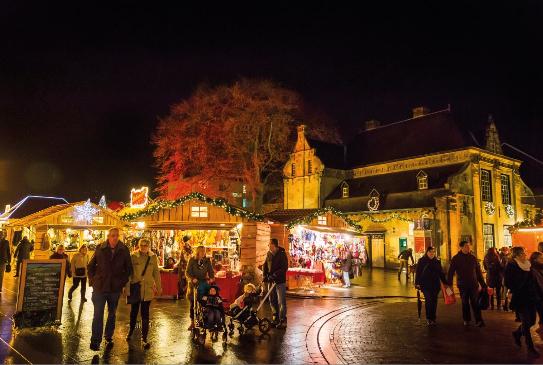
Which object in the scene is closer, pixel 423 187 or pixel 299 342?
pixel 299 342

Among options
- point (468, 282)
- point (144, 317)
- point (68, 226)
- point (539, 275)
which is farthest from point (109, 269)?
point (68, 226)

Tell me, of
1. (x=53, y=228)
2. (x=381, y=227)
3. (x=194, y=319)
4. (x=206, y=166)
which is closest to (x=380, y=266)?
(x=381, y=227)

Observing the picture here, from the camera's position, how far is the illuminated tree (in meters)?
30.2

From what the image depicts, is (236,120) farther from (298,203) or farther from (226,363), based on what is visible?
(226,363)

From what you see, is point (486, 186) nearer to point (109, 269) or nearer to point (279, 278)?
point (279, 278)

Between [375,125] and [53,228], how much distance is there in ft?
98.1

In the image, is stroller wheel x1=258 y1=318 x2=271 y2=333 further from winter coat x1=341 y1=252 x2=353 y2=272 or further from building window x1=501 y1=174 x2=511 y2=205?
building window x1=501 y1=174 x2=511 y2=205

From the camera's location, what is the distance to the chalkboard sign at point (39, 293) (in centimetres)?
816

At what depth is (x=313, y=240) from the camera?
17.9 m

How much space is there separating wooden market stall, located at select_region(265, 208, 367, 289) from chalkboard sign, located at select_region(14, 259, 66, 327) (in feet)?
26.5

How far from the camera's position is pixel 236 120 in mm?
30125

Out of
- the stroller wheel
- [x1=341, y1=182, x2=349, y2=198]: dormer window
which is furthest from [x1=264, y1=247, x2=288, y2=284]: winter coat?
[x1=341, y1=182, x2=349, y2=198]: dormer window

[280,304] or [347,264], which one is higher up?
[347,264]

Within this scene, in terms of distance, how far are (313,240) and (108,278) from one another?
38.7 feet
